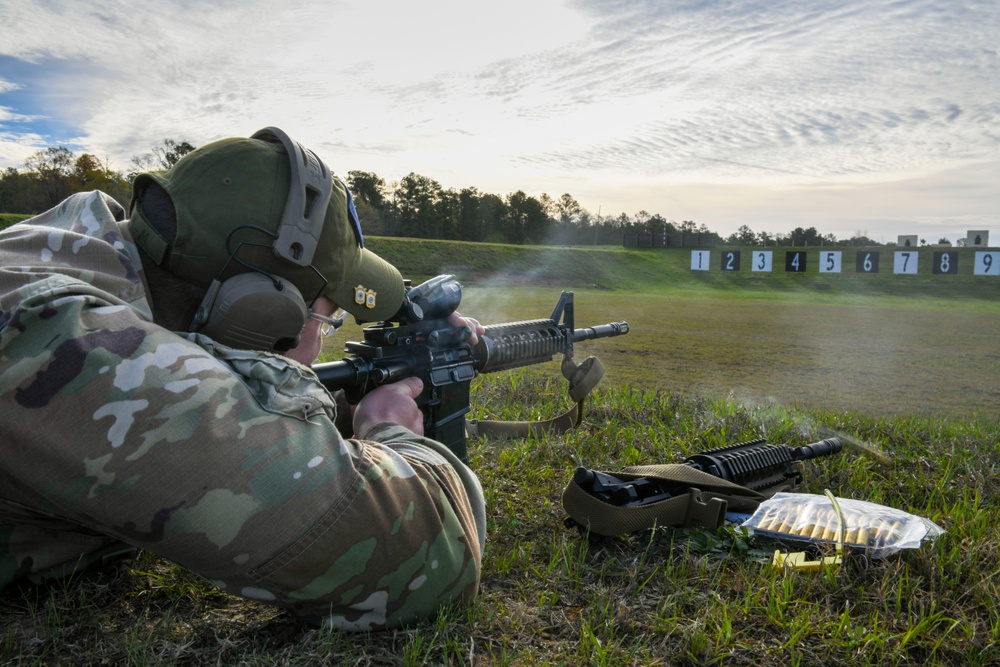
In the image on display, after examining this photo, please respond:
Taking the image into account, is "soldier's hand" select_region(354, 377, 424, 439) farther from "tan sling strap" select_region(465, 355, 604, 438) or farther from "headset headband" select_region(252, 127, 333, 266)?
"tan sling strap" select_region(465, 355, 604, 438)

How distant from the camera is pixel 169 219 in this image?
195 cm

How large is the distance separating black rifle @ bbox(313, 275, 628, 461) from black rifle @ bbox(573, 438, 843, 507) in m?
0.78

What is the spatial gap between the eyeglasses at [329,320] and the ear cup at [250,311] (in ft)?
0.92

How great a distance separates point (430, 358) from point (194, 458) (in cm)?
160

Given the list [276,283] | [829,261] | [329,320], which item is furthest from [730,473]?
[829,261]

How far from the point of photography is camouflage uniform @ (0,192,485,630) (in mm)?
1502

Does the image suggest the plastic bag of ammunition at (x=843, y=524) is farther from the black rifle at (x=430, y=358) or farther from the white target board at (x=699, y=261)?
the white target board at (x=699, y=261)

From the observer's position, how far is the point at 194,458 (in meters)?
1.52

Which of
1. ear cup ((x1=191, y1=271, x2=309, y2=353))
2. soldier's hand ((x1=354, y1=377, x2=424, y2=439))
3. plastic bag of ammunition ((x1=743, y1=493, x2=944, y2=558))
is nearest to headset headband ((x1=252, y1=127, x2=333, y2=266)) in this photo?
ear cup ((x1=191, y1=271, x2=309, y2=353))

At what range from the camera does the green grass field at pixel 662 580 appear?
191 centimetres

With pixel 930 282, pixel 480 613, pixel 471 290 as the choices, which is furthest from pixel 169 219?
pixel 930 282

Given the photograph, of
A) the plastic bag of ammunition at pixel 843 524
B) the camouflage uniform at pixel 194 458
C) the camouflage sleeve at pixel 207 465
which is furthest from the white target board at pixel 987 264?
the camouflage sleeve at pixel 207 465

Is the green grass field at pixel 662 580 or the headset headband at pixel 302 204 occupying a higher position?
the headset headband at pixel 302 204

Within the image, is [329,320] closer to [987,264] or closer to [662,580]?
[662,580]
